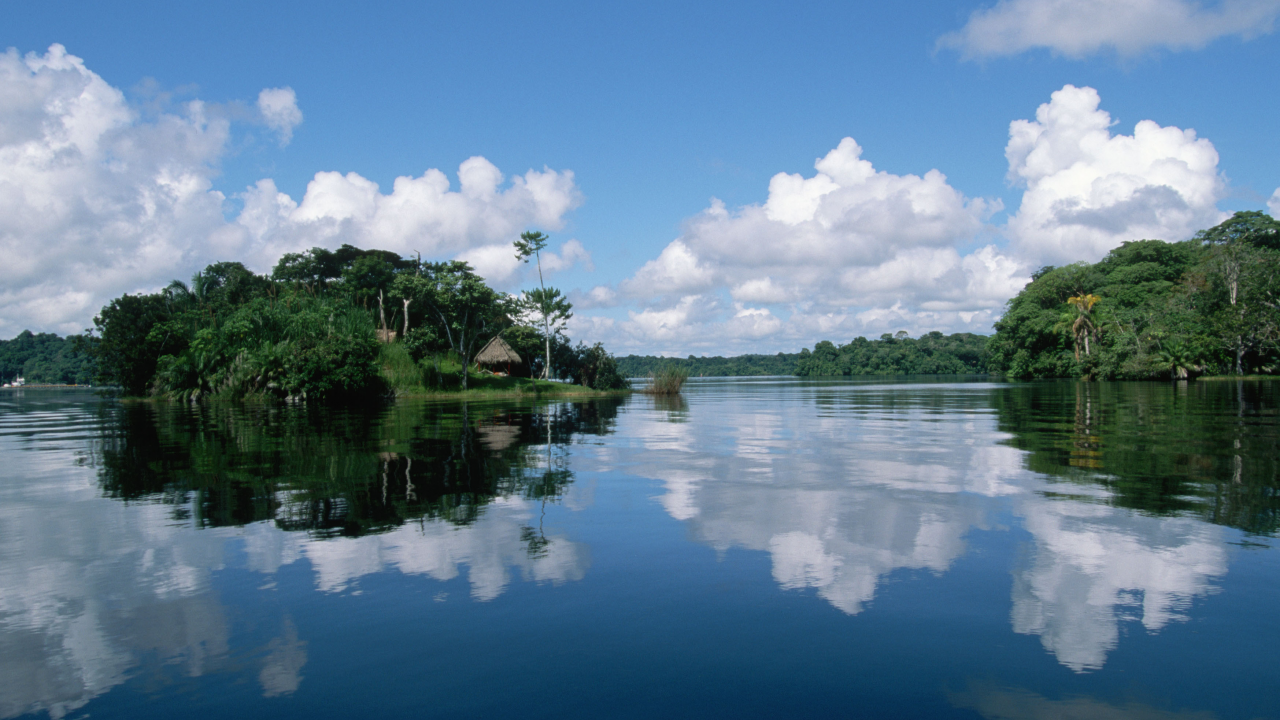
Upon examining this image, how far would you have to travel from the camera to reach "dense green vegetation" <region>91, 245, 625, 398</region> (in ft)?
110

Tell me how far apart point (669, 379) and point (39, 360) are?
430ft

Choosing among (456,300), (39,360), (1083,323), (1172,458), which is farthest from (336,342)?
(39,360)

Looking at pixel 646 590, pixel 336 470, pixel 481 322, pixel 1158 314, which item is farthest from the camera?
pixel 1158 314

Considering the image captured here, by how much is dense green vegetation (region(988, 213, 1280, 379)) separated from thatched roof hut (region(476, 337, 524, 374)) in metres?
45.1

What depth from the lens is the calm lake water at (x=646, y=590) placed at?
3.22 meters

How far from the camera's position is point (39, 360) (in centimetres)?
12062

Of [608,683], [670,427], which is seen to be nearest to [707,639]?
[608,683]

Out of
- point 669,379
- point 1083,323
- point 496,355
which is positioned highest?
point 1083,323

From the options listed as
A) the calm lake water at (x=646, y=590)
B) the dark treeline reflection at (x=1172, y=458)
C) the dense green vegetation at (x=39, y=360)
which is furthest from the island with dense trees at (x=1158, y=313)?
the dense green vegetation at (x=39, y=360)

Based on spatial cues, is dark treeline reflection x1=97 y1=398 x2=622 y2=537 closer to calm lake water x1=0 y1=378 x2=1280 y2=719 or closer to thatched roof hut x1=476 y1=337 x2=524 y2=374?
calm lake water x1=0 y1=378 x2=1280 y2=719

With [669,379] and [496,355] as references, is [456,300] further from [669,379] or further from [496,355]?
[669,379]

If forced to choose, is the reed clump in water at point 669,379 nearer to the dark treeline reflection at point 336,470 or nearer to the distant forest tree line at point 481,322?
the distant forest tree line at point 481,322


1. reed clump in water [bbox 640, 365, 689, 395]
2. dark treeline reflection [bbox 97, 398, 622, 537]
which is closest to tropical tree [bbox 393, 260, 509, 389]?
reed clump in water [bbox 640, 365, 689, 395]

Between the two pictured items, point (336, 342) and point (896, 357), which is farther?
point (896, 357)
